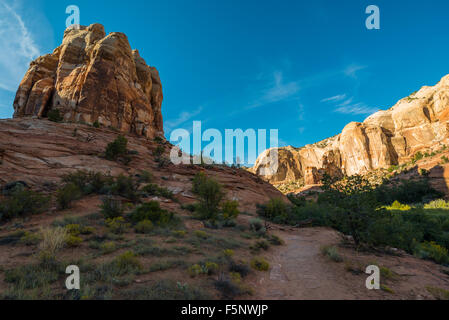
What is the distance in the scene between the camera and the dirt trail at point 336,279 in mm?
4211

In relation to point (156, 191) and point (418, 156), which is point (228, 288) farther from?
point (418, 156)

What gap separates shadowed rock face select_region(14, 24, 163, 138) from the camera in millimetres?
28516

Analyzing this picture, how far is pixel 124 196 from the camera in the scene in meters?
13.4

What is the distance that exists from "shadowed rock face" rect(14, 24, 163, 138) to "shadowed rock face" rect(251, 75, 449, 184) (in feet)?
176

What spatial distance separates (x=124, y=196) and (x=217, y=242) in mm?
9128

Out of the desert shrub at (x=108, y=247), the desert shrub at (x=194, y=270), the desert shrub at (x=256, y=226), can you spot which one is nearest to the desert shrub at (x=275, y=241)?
the desert shrub at (x=256, y=226)

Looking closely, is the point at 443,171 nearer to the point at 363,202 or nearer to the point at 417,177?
the point at 417,177

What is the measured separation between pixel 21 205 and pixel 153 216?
6.14 metres

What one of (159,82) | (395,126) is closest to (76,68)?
(159,82)

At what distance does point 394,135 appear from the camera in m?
61.4

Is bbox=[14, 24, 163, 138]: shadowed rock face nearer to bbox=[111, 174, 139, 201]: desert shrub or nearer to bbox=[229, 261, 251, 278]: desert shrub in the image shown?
bbox=[111, 174, 139, 201]: desert shrub

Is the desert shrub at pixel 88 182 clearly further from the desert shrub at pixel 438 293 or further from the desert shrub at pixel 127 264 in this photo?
the desert shrub at pixel 438 293

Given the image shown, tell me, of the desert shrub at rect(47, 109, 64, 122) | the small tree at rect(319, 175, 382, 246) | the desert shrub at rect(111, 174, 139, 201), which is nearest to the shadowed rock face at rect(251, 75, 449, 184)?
the small tree at rect(319, 175, 382, 246)

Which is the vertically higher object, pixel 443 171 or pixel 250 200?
pixel 443 171
